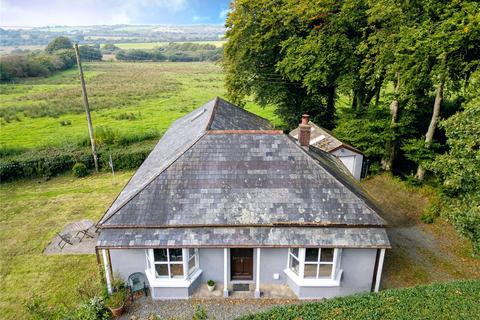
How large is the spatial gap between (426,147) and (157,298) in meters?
17.5

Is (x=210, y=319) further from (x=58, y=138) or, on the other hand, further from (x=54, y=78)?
(x=54, y=78)

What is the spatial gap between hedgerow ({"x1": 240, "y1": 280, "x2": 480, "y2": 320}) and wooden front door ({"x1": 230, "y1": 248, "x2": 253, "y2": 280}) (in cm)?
294

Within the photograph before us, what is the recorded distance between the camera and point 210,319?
11.4 metres

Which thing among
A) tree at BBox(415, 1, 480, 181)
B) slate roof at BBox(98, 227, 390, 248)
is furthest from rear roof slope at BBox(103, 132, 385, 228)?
tree at BBox(415, 1, 480, 181)

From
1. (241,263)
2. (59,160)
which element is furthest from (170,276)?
(59,160)

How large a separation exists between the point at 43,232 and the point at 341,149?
→ 60.7ft

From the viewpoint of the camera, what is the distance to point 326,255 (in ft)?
40.6

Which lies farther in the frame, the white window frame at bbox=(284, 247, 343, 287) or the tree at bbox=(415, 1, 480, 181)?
the tree at bbox=(415, 1, 480, 181)

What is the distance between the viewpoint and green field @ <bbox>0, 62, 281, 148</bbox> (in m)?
34.6

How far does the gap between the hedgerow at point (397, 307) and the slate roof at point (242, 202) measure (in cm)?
187

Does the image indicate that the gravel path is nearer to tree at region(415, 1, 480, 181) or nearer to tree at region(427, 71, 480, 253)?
tree at region(427, 71, 480, 253)

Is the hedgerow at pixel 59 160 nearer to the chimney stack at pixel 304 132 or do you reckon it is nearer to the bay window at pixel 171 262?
the bay window at pixel 171 262

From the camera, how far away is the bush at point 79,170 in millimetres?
25516

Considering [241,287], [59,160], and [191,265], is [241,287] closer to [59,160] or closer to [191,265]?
[191,265]
